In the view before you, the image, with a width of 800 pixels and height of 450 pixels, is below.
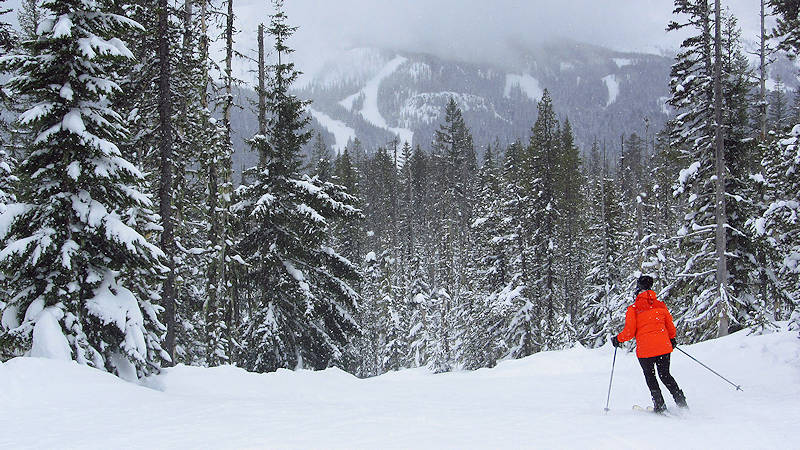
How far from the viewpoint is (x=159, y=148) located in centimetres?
1381

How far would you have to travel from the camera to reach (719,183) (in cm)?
1639

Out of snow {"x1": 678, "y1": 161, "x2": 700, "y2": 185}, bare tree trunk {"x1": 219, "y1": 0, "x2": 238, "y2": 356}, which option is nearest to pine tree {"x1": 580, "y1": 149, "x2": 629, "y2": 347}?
snow {"x1": 678, "y1": 161, "x2": 700, "y2": 185}

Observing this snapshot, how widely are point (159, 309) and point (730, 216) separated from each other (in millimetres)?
18334

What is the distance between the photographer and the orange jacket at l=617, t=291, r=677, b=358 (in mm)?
7215

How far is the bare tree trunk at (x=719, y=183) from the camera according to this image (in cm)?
1606

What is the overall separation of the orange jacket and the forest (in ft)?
18.4

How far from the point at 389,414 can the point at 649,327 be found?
13.4 feet

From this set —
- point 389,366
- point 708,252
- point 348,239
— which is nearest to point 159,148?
point 708,252

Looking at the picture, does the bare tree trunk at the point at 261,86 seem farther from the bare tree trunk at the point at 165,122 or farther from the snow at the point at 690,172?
the snow at the point at 690,172

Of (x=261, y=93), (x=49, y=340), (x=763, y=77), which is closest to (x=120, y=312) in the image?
(x=49, y=340)

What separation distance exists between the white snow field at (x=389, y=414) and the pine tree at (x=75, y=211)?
3.17 ft

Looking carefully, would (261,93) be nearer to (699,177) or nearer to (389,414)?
(389,414)

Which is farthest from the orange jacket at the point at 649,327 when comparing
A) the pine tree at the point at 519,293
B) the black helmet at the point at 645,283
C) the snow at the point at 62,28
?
the pine tree at the point at 519,293

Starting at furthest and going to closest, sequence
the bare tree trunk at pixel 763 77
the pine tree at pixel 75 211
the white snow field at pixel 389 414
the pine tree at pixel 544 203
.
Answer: the pine tree at pixel 544 203 → the bare tree trunk at pixel 763 77 → the pine tree at pixel 75 211 → the white snow field at pixel 389 414
